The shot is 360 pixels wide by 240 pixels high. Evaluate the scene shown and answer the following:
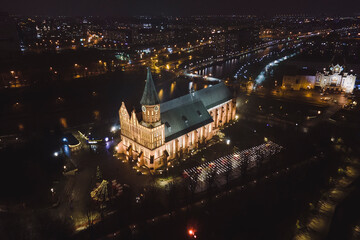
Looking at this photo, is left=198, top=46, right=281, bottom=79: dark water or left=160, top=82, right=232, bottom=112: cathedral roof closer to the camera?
left=160, top=82, right=232, bottom=112: cathedral roof

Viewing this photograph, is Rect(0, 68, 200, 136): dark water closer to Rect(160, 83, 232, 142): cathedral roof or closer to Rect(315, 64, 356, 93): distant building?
Rect(160, 83, 232, 142): cathedral roof

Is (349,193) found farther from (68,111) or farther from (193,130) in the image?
(68,111)

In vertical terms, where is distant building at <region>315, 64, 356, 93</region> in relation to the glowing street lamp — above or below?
above

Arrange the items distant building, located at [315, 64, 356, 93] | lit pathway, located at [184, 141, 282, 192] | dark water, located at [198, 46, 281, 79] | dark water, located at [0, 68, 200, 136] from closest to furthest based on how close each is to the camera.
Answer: lit pathway, located at [184, 141, 282, 192] → dark water, located at [0, 68, 200, 136] → distant building, located at [315, 64, 356, 93] → dark water, located at [198, 46, 281, 79]

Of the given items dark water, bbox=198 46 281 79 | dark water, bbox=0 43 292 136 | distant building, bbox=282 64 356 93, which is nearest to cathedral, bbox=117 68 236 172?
dark water, bbox=0 43 292 136

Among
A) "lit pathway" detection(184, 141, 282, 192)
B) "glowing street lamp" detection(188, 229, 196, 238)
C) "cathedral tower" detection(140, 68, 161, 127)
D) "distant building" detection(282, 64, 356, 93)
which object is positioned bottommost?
"glowing street lamp" detection(188, 229, 196, 238)

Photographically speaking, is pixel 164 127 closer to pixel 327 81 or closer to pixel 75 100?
pixel 75 100

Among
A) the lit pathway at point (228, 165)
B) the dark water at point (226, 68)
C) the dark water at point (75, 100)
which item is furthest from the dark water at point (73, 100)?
the dark water at point (226, 68)

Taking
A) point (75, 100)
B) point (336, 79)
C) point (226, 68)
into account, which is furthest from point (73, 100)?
point (336, 79)

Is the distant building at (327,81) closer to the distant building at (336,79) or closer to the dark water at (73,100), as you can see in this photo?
the distant building at (336,79)
